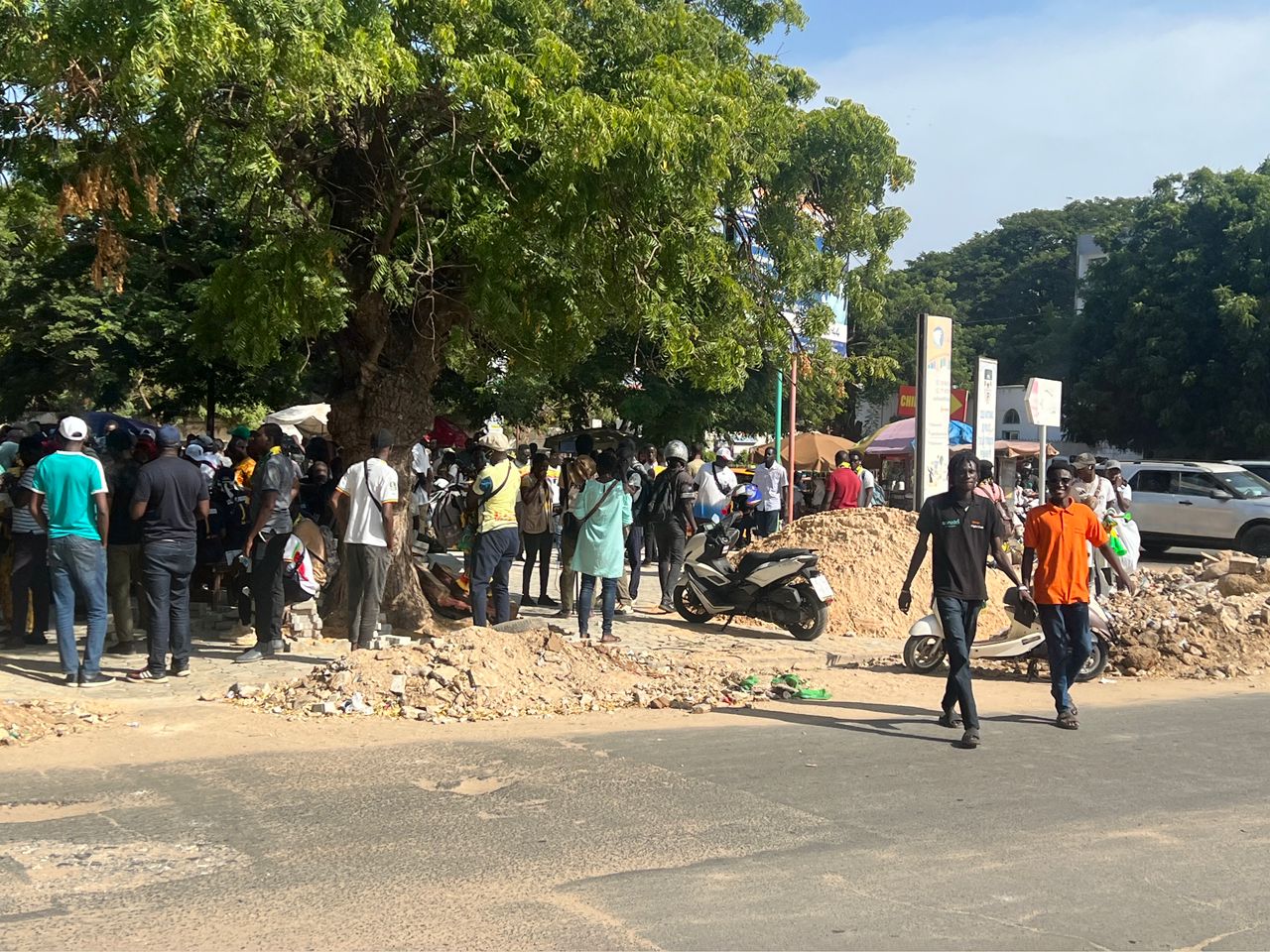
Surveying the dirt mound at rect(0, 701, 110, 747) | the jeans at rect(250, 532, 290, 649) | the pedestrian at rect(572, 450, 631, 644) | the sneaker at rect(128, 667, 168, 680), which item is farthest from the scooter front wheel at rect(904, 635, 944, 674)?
the dirt mound at rect(0, 701, 110, 747)

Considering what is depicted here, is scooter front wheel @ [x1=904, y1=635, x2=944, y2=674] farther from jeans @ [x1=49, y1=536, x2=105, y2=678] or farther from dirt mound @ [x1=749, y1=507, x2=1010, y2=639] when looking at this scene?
jeans @ [x1=49, y1=536, x2=105, y2=678]

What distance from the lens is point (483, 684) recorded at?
323 inches

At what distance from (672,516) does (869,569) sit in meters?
2.38

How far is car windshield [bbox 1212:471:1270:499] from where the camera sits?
2095 cm

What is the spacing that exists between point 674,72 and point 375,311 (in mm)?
3422

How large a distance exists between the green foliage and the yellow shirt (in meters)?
28.6

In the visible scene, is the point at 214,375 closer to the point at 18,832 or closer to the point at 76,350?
the point at 76,350

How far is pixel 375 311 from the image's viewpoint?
10406 millimetres

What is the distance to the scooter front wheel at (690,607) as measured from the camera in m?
12.2

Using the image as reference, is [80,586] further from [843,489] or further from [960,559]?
[843,489]

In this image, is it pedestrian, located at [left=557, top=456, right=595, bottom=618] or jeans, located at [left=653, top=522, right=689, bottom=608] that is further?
jeans, located at [left=653, top=522, right=689, bottom=608]

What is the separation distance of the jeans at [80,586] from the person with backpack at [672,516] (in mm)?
6085

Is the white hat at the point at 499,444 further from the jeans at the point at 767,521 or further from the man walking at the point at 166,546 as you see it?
the jeans at the point at 767,521

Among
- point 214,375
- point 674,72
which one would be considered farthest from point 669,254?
point 214,375
